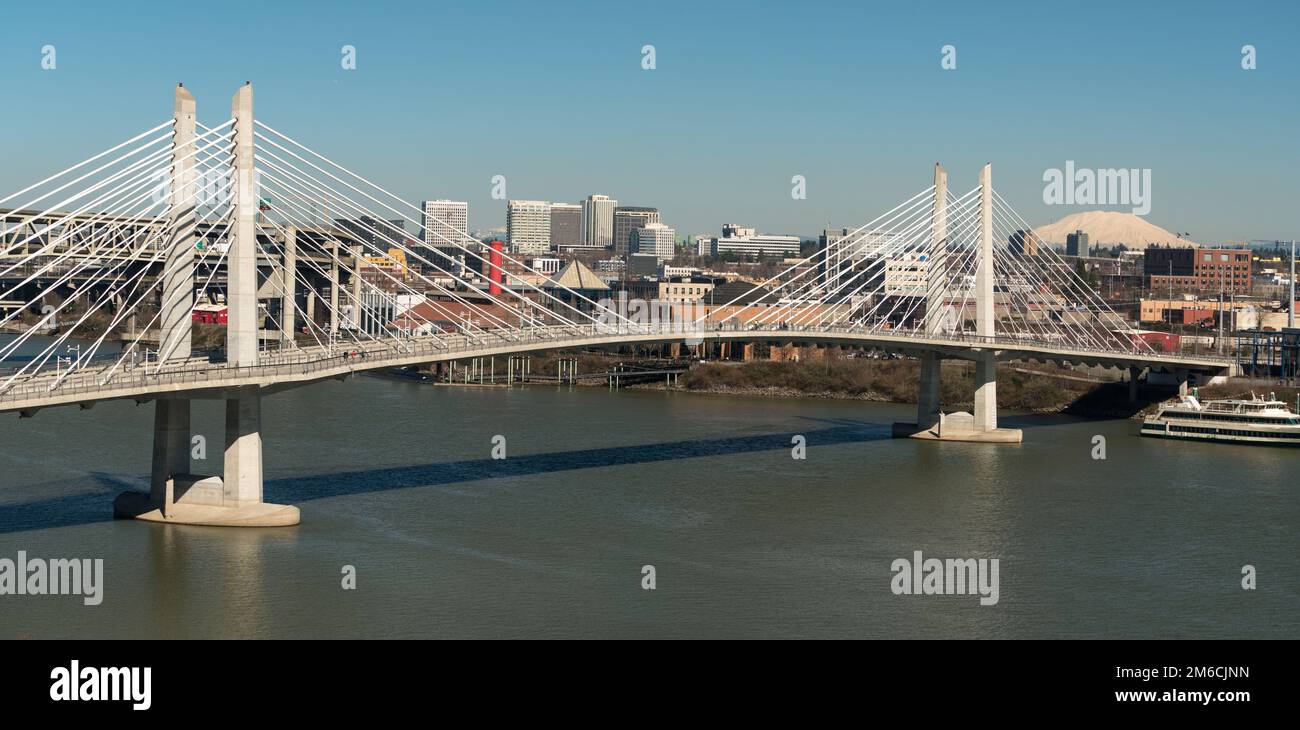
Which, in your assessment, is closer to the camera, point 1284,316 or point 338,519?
point 338,519

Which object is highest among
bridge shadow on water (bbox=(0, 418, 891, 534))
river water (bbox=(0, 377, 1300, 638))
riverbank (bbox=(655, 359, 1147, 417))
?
riverbank (bbox=(655, 359, 1147, 417))

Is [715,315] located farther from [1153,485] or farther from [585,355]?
[1153,485]

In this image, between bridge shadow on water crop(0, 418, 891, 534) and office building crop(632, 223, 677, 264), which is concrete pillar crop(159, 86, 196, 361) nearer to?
bridge shadow on water crop(0, 418, 891, 534)

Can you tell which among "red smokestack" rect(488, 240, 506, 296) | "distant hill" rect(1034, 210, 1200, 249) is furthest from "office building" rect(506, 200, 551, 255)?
"red smokestack" rect(488, 240, 506, 296)

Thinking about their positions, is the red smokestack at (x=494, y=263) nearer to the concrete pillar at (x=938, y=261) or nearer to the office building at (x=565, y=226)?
the concrete pillar at (x=938, y=261)

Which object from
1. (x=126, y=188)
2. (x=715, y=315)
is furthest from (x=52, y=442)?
(x=715, y=315)

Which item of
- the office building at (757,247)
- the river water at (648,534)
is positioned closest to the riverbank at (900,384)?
the river water at (648,534)
